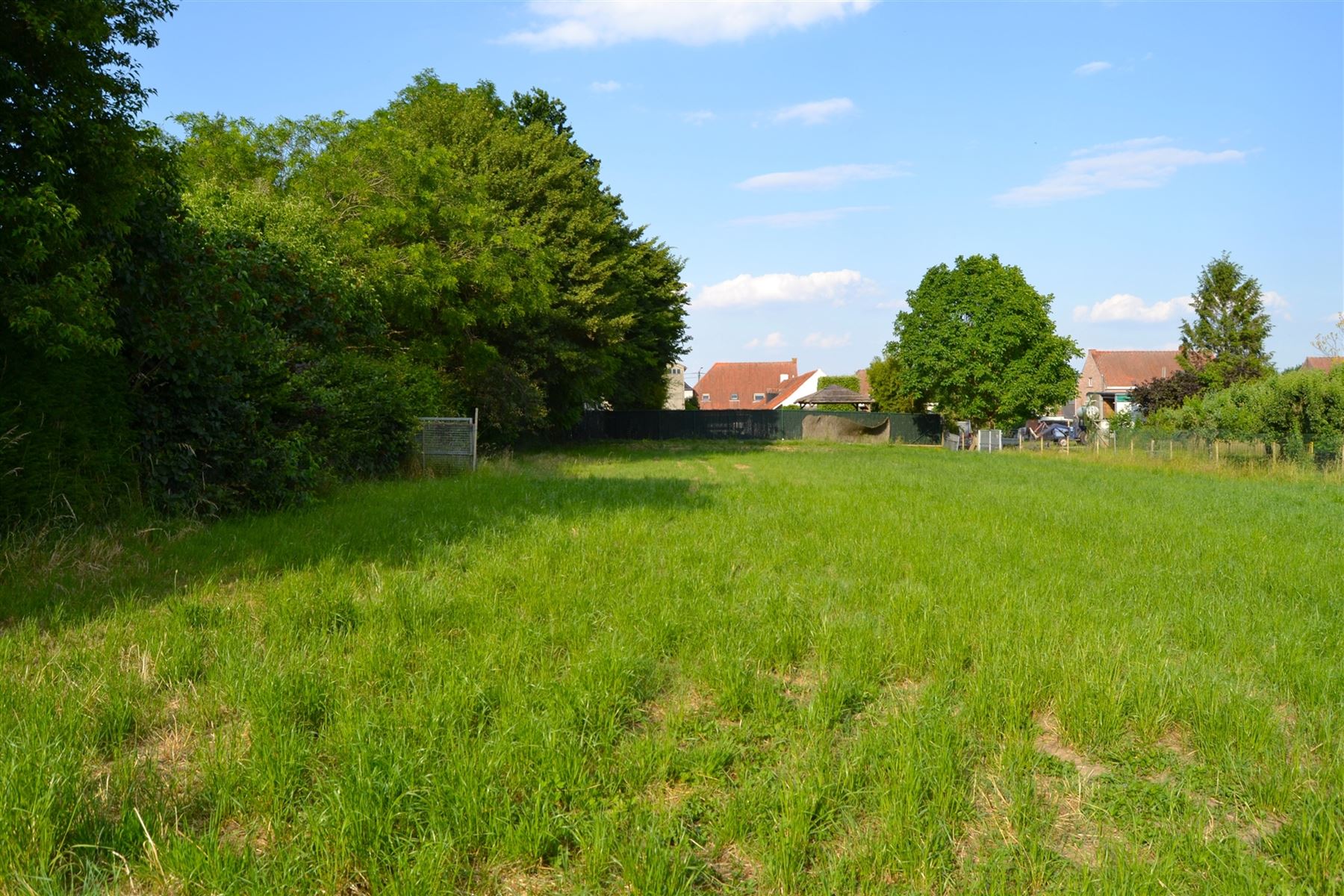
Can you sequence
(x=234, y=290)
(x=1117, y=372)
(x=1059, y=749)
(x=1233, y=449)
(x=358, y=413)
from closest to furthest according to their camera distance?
(x=1059, y=749) → (x=234, y=290) → (x=358, y=413) → (x=1233, y=449) → (x=1117, y=372)

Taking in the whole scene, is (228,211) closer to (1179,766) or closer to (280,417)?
(280,417)

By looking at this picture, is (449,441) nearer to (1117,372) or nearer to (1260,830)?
(1260,830)

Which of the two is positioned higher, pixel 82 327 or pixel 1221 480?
pixel 82 327

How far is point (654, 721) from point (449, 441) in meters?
15.5

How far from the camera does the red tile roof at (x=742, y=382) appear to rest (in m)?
104

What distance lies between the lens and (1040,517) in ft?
37.5

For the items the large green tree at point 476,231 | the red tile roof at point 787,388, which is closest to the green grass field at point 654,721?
the large green tree at point 476,231

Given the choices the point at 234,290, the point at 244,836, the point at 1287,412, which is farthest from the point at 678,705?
the point at 1287,412

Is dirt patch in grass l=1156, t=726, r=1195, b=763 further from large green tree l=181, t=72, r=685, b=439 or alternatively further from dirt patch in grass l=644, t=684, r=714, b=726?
large green tree l=181, t=72, r=685, b=439

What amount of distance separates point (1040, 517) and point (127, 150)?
11528mm

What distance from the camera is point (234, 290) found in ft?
31.4

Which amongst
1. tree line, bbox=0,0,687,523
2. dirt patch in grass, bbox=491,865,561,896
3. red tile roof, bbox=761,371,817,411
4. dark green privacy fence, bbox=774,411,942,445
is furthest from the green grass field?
red tile roof, bbox=761,371,817,411

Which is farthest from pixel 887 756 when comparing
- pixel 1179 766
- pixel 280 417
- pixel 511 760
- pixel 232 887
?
pixel 280 417

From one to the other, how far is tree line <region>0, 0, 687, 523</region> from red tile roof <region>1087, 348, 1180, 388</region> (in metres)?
63.9
